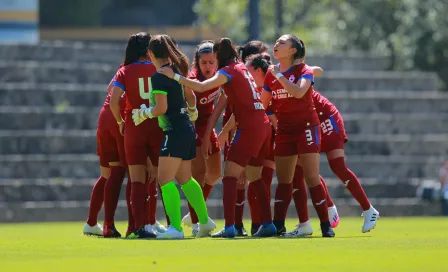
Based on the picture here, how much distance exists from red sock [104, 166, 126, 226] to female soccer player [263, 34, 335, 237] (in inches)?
66.0

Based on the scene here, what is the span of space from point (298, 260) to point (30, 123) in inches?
588

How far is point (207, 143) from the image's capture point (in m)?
13.9

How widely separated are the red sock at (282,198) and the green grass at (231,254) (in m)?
0.68

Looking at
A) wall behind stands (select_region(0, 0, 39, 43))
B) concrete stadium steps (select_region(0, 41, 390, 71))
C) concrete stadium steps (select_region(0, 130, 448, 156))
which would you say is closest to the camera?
concrete stadium steps (select_region(0, 130, 448, 156))

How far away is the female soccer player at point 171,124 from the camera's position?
13000 millimetres

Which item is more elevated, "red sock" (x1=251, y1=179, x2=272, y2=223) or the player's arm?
the player's arm

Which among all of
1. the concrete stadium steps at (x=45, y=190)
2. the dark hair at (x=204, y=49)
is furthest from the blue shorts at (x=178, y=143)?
the concrete stadium steps at (x=45, y=190)

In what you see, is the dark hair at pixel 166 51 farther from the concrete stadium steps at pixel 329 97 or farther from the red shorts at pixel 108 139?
the concrete stadium steps at pixel 329 97

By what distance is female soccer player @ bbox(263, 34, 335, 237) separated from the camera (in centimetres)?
1358

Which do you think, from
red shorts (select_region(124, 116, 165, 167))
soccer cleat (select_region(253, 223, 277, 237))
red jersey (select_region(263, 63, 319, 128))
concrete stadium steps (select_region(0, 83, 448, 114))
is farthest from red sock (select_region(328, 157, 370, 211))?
concrete stadium steps (select_region(0, 83, 448, 114))

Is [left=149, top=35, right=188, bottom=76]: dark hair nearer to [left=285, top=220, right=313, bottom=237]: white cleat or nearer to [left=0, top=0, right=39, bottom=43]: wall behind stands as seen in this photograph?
[left=285, top=220, right=313, bottom=237]: white cleat

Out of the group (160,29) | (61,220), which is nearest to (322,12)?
(160,29)

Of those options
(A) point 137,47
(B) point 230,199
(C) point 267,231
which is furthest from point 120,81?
(C) point 267,231

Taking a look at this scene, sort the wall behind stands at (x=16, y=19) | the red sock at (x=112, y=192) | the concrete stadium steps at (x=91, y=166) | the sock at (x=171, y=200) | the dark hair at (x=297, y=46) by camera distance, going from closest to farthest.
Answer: the sock at (x=171, y=200), the dark hair at (x=297, y=46), the red sock at (x=112, y=192), the concrete stadium steps at (x=91, y=166), the wall behind stands at (x=16, y=19)
